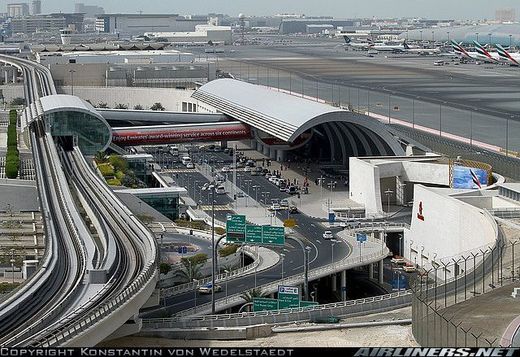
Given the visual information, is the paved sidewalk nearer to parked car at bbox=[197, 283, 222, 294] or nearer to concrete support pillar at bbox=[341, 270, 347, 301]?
concrete support pillar at bbox=[341, 270, 347, 301]

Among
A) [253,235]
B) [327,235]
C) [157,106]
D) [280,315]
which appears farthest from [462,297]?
[157,106]

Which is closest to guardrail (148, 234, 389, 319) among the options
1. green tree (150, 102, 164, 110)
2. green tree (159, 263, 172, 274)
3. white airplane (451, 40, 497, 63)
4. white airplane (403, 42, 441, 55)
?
green tree (159, 263, 172, 274)

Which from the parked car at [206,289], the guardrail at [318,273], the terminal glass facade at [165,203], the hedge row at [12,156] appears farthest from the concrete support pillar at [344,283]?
the hedge row at [12,156]

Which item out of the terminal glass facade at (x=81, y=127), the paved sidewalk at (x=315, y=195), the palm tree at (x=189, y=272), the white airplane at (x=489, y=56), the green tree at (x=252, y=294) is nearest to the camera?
the green tree at (x=252, y=294)

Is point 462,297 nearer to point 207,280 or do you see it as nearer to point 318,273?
point 318,273

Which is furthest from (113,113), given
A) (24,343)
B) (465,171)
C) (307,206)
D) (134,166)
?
(24,343)

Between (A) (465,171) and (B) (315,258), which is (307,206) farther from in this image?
(B) (315,258)

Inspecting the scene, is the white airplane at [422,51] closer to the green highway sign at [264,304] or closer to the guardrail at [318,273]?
the guardrail at [318,273]
